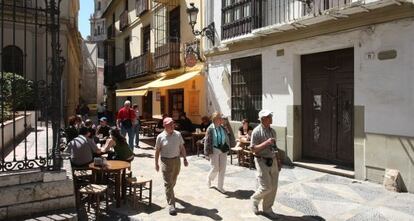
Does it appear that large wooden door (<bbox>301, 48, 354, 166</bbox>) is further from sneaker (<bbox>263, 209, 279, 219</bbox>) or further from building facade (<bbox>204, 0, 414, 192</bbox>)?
sneaker (<bbox>263, 209, 279, 219</bbox>)

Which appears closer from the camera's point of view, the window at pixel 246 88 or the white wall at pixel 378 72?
the white wall at pixel 378 72

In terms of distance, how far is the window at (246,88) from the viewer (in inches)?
456

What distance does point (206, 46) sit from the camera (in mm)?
14023

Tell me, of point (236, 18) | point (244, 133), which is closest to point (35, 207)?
point (244, 133)

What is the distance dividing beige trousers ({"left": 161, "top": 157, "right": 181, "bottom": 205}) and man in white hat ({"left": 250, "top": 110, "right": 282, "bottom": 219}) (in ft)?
4.38

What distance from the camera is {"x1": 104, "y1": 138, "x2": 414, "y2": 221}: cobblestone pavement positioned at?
240 inches

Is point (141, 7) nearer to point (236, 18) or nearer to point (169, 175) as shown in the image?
point (236, 18)

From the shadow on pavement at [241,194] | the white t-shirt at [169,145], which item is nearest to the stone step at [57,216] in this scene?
the white t-shirt at [169,145]

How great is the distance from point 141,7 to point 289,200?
1666 centimetres

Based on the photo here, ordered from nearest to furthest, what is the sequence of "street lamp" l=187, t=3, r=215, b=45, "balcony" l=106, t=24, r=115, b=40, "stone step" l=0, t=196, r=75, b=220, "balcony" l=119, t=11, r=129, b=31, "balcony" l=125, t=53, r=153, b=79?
"stone step" l=0, t=196, r=75, b=220, "street lamp" l=187, t=3, r=215, b=45, "balcony" l=125, t=53, r=153, b=79, "balcony" l=119, t=11, r=129, b=31, "balcony" l=106, t=24, r=115, b=40

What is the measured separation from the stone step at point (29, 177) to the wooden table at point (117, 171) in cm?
114

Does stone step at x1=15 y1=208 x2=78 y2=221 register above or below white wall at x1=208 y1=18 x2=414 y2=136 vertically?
below

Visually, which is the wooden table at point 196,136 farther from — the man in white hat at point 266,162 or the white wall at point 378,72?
the man in white hat at point 266,162

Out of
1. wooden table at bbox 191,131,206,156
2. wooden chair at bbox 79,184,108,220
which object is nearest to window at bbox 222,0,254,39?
wooden table at bbox 191,131,206,156
